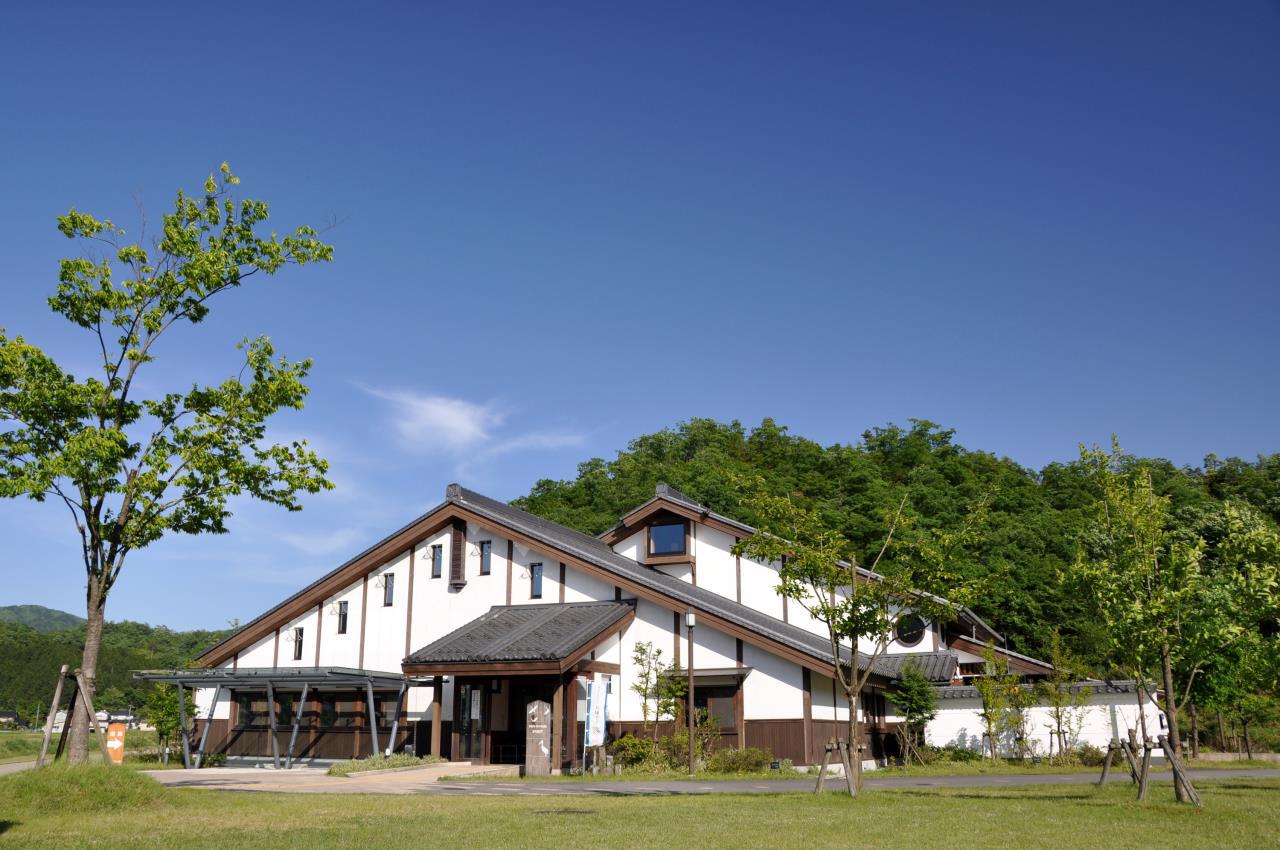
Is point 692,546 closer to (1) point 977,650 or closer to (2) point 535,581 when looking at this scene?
(2) point 535,581

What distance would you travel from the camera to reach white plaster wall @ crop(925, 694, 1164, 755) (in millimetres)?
28766

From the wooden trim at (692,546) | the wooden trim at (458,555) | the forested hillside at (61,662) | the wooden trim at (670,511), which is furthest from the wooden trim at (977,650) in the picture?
the forested hillside at (61,662)

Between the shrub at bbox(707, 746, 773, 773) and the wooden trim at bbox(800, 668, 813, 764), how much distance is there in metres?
1.16

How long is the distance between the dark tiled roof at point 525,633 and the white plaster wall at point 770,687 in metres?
3.97

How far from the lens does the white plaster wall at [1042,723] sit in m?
28.8

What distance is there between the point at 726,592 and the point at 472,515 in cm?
979

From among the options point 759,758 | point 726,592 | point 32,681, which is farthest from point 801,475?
point 32,681

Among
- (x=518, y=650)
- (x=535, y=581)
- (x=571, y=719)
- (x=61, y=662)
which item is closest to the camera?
(x=518, y=650)

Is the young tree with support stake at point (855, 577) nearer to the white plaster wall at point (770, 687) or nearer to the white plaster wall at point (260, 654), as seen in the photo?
the white plaster wall at point (770, 687)

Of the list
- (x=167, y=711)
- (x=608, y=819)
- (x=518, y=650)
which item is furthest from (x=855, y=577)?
(x=167, y=711)

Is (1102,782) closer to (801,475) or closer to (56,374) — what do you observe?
(56,374)

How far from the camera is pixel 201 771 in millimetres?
25781

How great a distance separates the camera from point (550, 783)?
21750 millimetres

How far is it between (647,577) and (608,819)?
1574 cm
